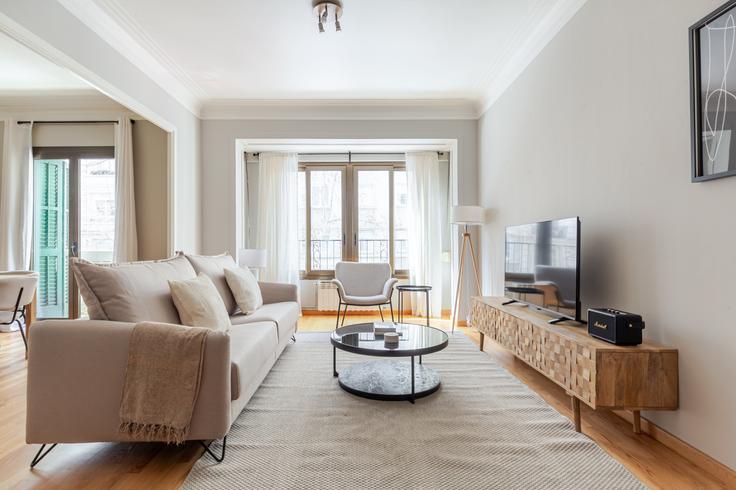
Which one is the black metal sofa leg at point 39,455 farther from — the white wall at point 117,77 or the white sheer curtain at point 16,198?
the white sheer curtain at point 16,198

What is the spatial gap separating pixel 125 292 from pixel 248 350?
697 mm

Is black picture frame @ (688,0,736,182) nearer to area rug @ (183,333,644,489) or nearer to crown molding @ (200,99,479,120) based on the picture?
area rug @ (183,333,644,489)

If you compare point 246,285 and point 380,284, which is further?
Result: point 380,284

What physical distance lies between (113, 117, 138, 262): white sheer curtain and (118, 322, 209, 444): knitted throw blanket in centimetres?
332

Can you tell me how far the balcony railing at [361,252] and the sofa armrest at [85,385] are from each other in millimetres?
4298

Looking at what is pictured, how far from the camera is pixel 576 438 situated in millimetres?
2035

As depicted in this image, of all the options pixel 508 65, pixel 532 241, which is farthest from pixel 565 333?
pixel 508 65

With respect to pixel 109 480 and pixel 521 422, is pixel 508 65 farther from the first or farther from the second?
pixel 109 480

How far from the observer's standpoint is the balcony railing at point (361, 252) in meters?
6.06

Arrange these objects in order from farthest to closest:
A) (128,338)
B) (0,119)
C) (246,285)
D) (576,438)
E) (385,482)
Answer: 1. (0,119)
2. (246,285)
3. (576,438)
4. (128,338)
5. (385,482)

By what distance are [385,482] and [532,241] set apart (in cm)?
207

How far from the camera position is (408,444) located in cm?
198

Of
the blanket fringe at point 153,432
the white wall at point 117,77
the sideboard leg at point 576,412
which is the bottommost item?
the sideboard leg at point 576,412

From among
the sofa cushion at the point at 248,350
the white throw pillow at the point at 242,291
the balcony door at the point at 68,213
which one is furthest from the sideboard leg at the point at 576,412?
the balcony door at the point at 68,213
